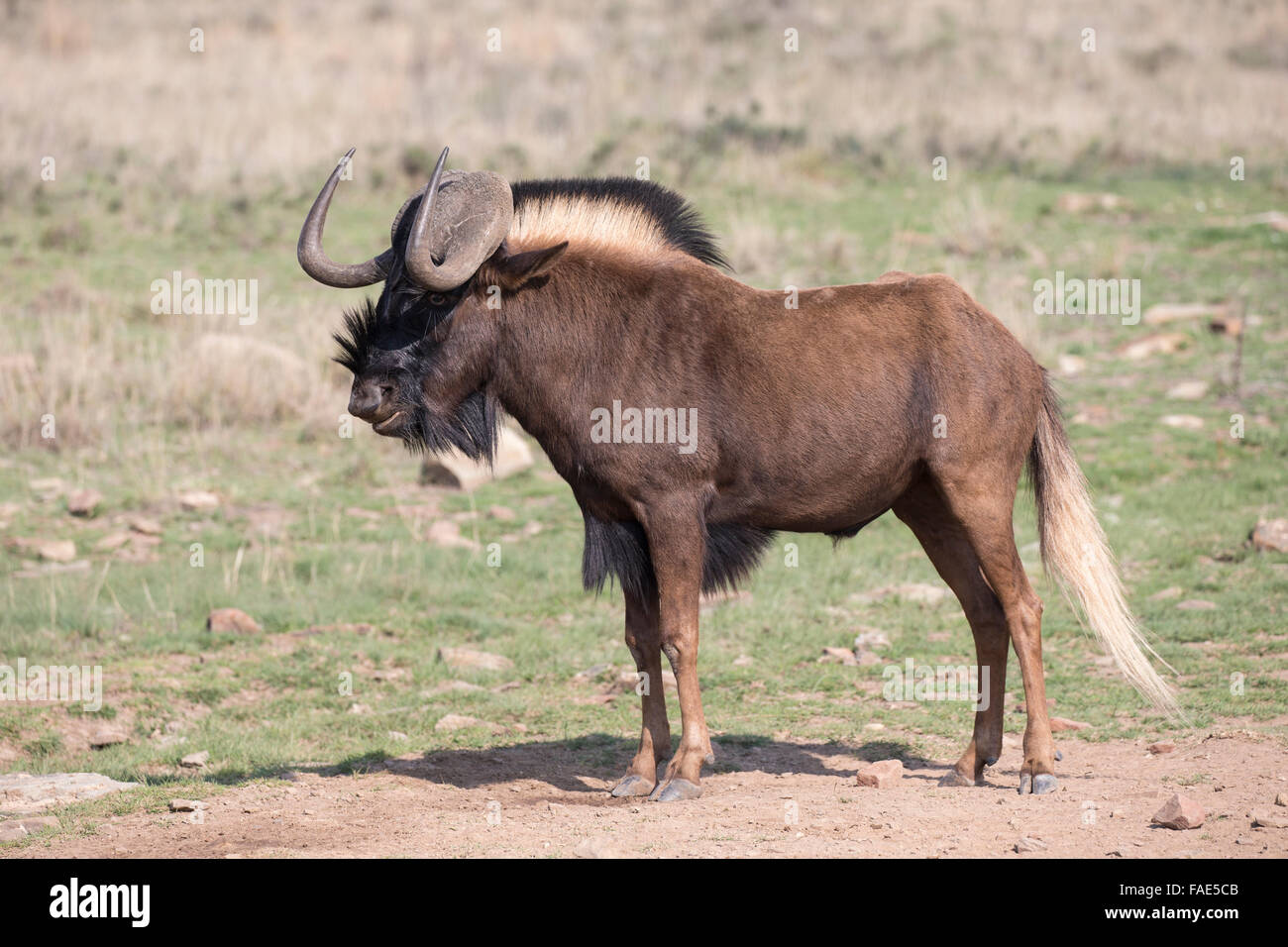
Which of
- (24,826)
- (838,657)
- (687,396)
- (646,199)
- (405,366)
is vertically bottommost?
(24,826)

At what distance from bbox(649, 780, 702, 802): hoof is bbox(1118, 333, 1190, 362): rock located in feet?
36.3

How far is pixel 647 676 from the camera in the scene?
7594 millimetres

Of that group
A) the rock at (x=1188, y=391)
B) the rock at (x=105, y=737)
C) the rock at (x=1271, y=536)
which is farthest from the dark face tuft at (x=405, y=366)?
the rock at (x=1188, y=391)

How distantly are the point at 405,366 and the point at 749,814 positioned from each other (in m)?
2.84

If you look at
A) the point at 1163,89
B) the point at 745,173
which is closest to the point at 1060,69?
the point at 1163,89

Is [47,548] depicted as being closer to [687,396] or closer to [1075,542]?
[687,396]

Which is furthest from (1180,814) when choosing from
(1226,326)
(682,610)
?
(1226,326)

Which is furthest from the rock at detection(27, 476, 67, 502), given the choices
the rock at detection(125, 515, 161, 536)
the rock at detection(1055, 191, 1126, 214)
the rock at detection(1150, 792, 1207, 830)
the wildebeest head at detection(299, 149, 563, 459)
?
the rock at detection(1055, 191, 1126, 214)

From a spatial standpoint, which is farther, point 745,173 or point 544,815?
point 745,173

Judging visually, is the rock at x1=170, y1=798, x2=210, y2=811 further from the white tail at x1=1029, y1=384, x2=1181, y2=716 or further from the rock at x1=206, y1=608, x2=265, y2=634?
the white tail at x1=1029, y1=384, x2=1181, y2=716

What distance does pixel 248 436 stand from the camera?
14.8 metres

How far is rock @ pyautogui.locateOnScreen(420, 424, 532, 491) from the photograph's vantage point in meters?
13.9

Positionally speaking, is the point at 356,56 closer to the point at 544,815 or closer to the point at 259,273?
the point at 259,273

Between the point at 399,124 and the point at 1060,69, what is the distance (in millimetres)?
15810
